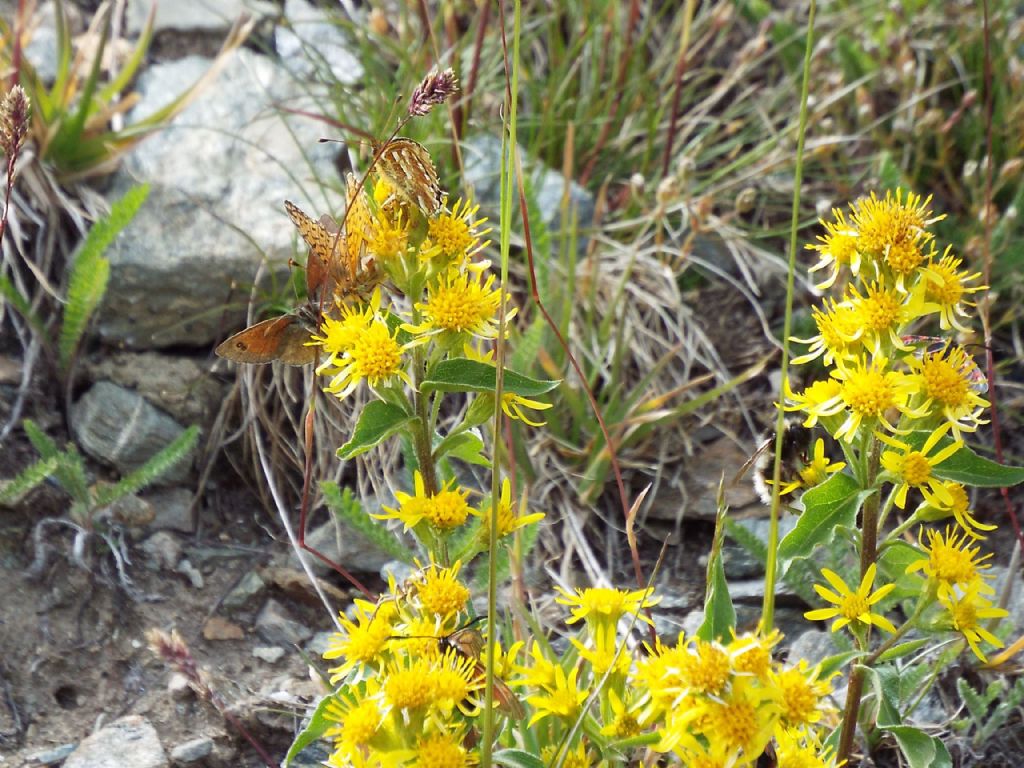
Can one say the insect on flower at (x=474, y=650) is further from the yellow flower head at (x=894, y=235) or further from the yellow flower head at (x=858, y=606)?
the yellow flower head at (x=894, y=235)

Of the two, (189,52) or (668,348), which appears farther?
(189,52)

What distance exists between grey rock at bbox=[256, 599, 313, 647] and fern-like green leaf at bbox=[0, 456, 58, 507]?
0.55 metres

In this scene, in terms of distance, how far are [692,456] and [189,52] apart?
213 centimetres

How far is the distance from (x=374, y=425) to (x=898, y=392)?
719 mm

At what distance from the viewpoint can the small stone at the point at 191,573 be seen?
2.50 m

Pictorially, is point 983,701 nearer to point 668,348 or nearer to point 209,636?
point 668,348

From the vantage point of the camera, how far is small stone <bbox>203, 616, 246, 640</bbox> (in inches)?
94.4

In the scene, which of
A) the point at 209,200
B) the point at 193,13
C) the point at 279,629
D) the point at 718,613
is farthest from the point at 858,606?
the point at 193,13

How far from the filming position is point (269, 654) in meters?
2.36

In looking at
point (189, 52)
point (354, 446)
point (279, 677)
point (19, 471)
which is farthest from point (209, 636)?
point (189, 52)

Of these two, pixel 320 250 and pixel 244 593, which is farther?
pixel 244 593

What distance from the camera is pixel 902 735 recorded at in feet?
5.26

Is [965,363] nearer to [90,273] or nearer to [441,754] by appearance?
[441,754]

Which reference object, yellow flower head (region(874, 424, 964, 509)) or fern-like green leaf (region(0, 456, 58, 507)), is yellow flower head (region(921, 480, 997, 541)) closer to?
yellow flower head (region(874, 424, 964, 509))
